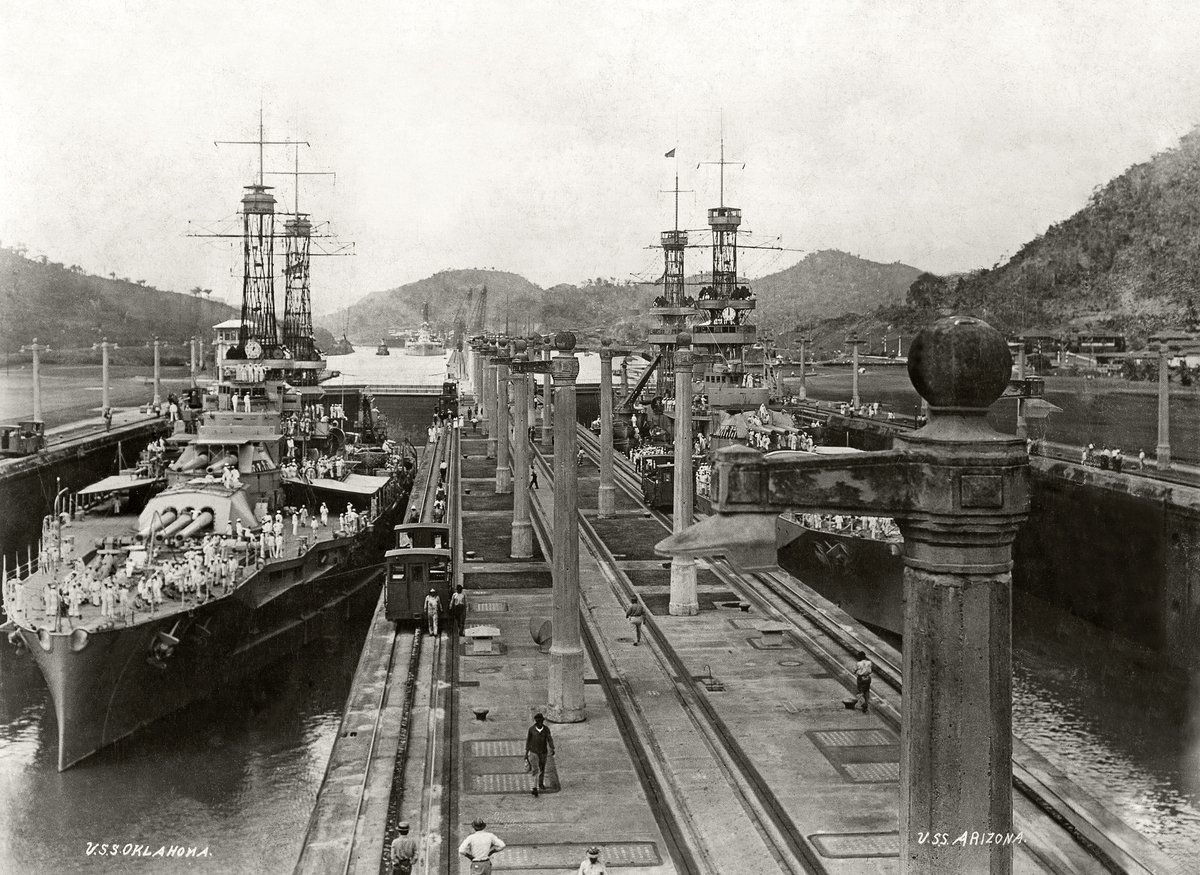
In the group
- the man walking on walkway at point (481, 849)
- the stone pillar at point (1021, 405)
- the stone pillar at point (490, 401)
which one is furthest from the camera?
the stone pillar at point (490, 401)

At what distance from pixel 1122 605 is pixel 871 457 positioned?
3705 centimetres

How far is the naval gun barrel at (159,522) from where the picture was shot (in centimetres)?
3822

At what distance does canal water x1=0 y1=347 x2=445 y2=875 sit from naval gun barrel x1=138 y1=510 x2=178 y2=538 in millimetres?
5112

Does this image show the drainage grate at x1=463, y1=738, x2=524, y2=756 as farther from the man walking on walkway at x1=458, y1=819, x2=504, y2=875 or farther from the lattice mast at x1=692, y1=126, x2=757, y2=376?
the lattice mast at x1=692, y1=126, x2=757, y2=376

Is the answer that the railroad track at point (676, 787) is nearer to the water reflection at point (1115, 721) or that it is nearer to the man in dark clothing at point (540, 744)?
the man in dark clothing at point (540, 744)

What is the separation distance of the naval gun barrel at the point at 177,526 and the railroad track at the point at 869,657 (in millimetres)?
14703

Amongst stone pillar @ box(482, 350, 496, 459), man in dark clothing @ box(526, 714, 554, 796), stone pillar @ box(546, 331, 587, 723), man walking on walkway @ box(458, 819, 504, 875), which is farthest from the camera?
stone pillar @ box(482, 350, 496, 459)

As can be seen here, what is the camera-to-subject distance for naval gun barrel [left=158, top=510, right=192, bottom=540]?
125 ft

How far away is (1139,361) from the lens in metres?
70.5

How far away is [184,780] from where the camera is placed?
27.2 m

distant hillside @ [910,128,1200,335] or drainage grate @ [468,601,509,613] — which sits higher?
distant hillside @ [910,128,1200,335]

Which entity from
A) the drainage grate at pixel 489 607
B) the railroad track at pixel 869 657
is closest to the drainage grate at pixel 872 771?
the railroad track at pixel 869 657

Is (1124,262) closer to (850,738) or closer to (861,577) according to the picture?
(861,577)

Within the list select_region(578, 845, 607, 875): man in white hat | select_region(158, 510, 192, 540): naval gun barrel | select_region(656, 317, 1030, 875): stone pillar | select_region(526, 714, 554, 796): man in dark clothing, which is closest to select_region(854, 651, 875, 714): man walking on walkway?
select_region(526, 714, 554, 796): man in dark clothing
